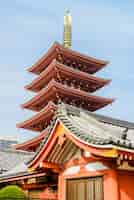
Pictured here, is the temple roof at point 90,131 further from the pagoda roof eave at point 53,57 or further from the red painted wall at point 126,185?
the pagoda roof eave at point 53,57

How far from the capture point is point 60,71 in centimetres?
3697

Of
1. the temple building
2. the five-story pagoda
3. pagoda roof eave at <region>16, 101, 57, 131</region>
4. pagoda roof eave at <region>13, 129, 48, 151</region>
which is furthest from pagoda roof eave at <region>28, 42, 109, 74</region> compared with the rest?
the temple building

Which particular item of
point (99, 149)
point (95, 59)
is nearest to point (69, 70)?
point (95, 59)

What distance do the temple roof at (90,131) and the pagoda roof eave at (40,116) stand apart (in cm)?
1904

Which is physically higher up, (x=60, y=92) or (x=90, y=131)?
(x=60, y=92)

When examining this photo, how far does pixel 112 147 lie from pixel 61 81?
29751 mm

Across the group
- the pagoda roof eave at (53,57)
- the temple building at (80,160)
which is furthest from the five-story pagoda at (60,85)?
the temple building at (80,160)

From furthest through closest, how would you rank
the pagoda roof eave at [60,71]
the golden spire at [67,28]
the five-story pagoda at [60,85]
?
the golden spire at [67,28]
the pagoda roof eave at [60,71]
the five-story pagoda at [60,85]

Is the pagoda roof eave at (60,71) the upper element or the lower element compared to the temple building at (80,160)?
upper

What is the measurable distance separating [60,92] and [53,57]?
5.43 metres

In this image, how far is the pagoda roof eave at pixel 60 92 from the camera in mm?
35406

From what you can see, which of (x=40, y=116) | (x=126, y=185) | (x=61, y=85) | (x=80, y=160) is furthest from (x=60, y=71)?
(x=126, y=185)

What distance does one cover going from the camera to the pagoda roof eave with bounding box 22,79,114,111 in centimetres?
3541

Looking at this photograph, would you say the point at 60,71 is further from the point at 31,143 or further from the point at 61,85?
the point at 31,143
